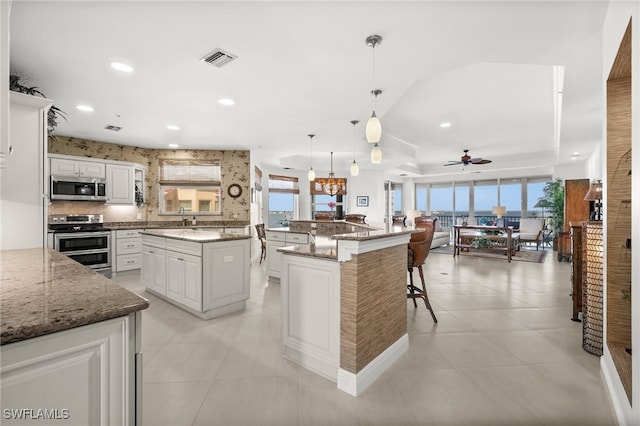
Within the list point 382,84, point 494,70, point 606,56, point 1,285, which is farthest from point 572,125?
point 1,285

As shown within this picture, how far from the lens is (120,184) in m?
5.98

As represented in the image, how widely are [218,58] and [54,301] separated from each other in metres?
2.50

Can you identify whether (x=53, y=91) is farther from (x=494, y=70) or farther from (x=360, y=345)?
(x=494, y=70)

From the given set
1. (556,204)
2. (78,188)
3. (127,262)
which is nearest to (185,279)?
(127,262)

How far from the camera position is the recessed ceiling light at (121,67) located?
2916 mm

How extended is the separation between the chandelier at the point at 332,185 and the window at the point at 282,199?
96 centimetres

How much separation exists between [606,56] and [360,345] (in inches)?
106

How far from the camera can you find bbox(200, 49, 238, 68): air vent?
8.84 ft

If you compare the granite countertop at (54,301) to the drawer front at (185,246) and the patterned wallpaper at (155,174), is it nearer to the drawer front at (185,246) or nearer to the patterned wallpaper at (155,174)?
the drawer front at (185,246)

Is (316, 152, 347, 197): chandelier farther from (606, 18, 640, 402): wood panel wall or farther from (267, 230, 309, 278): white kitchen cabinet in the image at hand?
(606, 18, 640, 402): wood panel wall

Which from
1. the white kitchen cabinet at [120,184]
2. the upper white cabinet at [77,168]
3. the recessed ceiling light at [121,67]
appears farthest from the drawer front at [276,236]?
the upper white cabinet at [77,168]

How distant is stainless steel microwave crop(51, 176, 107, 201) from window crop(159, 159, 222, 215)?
4.13 ft

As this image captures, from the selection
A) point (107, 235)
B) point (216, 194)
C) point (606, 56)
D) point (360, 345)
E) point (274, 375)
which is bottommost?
point (274, 375)

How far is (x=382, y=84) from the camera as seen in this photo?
3.34 m
